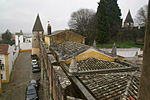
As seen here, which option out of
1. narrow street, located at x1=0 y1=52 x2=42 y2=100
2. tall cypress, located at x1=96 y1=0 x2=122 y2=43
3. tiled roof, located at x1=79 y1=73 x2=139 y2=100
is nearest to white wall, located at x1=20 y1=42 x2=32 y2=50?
narrow street, located at x1=0 y1=52 x2=42 y2=100

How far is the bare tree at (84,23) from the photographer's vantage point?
31.8 meters

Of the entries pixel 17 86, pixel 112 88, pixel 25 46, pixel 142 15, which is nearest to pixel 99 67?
pixel 112 88

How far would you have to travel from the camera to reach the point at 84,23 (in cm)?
3366

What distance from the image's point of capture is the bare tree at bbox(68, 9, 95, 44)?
3177cm

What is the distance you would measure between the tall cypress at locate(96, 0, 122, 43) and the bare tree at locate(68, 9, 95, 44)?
9.50 ft

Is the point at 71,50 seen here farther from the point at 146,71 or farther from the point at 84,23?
the point at 84,23

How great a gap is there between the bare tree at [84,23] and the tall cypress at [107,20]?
9.50 feet

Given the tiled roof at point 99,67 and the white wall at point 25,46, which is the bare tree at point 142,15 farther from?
the white wall at point 25,46

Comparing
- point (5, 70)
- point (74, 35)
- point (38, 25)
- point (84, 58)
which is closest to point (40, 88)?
point (5, 70)

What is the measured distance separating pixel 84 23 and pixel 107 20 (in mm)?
6641

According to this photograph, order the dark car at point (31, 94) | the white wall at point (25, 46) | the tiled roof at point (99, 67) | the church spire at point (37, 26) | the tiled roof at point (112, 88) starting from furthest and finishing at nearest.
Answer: the white wall at point (25, 46)
the church spire at point (37, 26)
the dark car at point (31, 94)
the tiled roof at point (99, 67)
the tiled roof at point (112, 88)

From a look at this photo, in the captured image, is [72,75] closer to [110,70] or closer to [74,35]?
[110,70]

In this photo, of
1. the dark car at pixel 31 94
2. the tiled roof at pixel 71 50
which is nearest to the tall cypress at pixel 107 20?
the tiled roof at pixel 71 50

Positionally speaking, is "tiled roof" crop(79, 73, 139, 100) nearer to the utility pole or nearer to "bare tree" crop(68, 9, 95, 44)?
the utility pole
